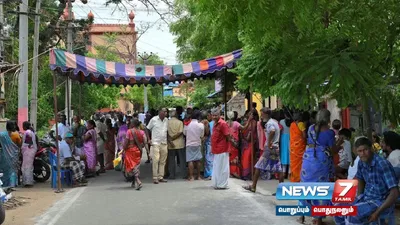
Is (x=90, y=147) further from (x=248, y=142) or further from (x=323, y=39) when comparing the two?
(x=323, y=39)

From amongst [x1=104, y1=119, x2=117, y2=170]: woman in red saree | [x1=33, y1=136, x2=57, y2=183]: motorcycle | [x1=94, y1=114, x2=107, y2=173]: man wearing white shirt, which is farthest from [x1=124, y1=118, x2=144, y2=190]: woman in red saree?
A: [x1=104, y1=119, x2=117, y2=170]: woman in red saree

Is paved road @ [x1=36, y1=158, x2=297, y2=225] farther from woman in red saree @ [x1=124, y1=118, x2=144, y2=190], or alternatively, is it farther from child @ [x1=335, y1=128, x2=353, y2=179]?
child @ [x1=335, y1=128, x2=353, y2=179]

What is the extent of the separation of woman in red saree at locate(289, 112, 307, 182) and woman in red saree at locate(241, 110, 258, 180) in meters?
2.92

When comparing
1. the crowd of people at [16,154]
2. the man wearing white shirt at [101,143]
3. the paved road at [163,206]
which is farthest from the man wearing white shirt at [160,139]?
the crowd of people at [16,154]

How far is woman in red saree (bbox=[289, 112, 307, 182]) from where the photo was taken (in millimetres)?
8289

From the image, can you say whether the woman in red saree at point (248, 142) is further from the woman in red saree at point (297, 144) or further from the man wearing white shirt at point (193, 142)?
the woman in red saree at point (297, 144)

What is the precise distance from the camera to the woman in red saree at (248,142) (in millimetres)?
11391

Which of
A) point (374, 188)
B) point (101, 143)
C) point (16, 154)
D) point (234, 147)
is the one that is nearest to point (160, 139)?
point (234, 147)

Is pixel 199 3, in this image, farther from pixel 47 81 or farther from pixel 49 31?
pixel 47 81

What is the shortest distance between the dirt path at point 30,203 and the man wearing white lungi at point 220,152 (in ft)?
11.3

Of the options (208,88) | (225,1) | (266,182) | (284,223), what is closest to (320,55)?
(225,1)

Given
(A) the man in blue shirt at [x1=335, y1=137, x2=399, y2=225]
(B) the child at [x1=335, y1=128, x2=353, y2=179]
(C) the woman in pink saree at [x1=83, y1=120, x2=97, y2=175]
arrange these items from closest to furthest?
(A) the man in blue shirt at [x1=335, y1=137, x2=399, y2=225] < (B) the child at [x1=335, y1=128, x2=353, y2=179] < (C) the woman in pink saree at [x1=83, y1=120, x2=97, y2=175]

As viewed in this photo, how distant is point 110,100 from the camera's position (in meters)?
36.0

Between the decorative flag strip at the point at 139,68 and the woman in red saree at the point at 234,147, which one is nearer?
the decorative flag strip at the point at 139,68
